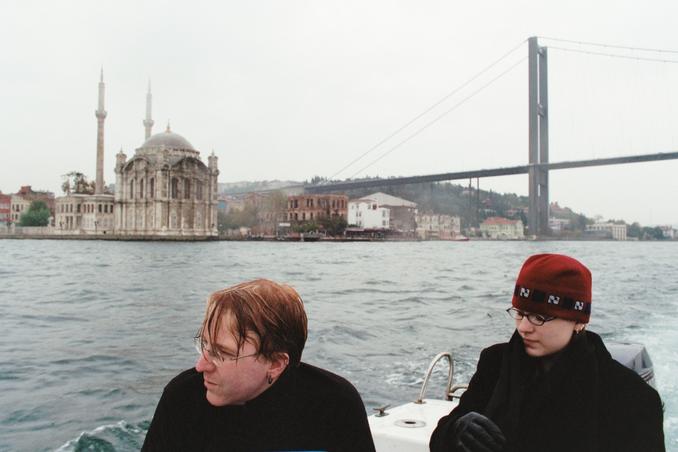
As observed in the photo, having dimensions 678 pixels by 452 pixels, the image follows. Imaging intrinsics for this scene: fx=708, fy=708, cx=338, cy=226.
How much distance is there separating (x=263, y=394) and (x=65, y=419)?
4388 mm

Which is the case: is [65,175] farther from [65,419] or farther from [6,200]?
[65,419]

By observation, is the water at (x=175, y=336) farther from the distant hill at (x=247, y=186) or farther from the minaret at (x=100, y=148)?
the distant hill at (x=247, y=186)

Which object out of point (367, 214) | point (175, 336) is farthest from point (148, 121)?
point (175, 336)

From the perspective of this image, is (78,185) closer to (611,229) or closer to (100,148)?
(100,148)

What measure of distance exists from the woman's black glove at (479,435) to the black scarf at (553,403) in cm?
3

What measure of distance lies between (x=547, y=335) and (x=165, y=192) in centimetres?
6240

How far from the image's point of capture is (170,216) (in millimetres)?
61906

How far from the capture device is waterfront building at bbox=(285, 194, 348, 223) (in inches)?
2771

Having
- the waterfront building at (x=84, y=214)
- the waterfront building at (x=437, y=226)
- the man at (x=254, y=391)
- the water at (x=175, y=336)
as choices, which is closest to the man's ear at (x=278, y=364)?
the man at (x=254, y=391)

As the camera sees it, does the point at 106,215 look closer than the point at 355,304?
No

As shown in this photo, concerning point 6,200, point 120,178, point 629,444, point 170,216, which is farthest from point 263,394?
point 6,200

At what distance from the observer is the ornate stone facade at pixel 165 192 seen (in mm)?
61844

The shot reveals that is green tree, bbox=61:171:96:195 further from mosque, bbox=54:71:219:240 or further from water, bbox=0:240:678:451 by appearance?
water, bbox=0:240:678:451

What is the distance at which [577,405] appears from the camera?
1.22 m
